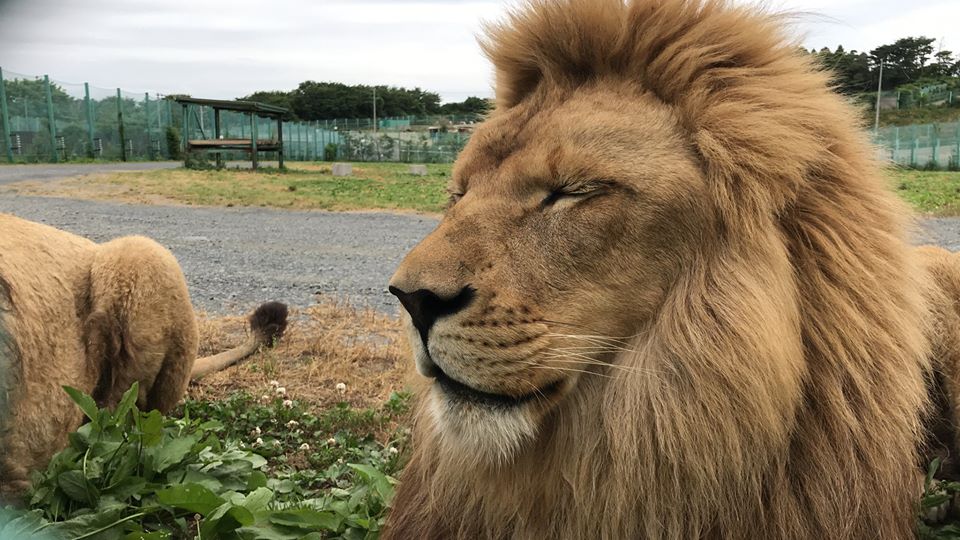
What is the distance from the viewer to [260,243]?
11.6 metres

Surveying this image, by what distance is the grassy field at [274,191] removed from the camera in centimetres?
1593

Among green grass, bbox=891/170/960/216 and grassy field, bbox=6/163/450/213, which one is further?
grassy field, bbox=6/163/450/213

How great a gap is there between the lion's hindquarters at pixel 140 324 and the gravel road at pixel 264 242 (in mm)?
2995

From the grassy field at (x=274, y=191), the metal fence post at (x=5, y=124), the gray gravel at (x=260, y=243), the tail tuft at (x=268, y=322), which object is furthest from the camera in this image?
the grassy field at (x=274, y=191)

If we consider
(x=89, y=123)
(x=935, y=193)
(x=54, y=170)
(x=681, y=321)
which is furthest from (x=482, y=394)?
(x=89, y=123)

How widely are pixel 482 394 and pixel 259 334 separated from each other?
387cm

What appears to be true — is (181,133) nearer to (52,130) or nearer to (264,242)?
(52,130)

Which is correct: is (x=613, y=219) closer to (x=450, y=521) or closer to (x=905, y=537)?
(x=450, y=521)

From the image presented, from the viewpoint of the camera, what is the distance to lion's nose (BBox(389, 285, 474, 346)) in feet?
5.95

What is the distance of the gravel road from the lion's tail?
5.56 ft

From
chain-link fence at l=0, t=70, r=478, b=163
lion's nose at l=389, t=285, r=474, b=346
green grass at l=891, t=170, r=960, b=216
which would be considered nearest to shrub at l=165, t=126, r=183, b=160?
chain-link fence at l=0, t=70, r=478, b=163

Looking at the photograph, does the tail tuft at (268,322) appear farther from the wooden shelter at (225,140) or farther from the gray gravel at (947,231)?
the wooden shelter at (225,140)

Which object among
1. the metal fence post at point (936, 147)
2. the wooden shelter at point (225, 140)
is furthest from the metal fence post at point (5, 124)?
the metal fence post at point (936, 147)

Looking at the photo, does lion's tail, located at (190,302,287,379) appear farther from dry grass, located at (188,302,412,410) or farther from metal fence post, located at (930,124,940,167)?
metal fence post, located at (930,124,940,167)
